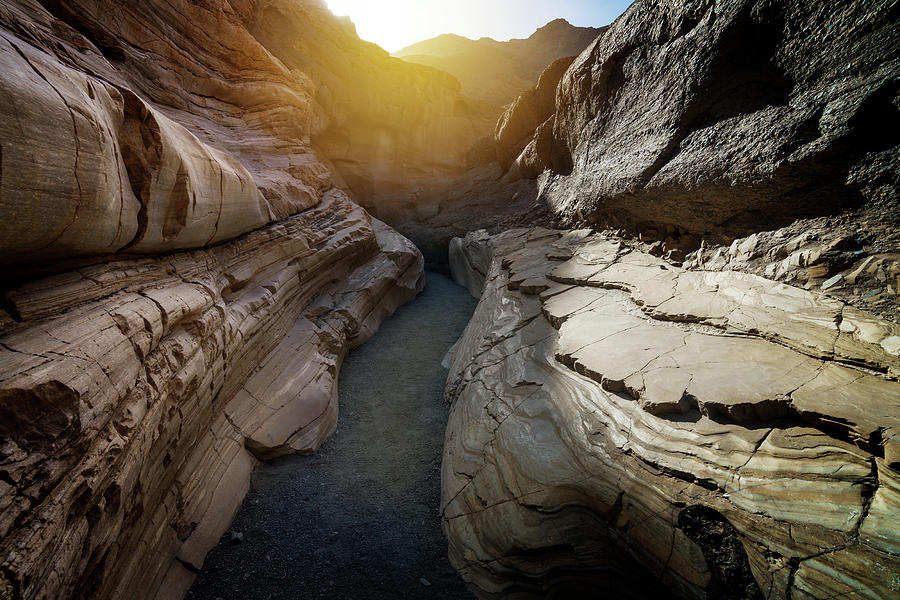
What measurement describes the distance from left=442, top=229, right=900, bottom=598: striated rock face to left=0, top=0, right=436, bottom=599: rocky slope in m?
3.09

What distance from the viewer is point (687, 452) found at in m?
2.68

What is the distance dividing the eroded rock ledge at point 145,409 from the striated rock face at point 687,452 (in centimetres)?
296

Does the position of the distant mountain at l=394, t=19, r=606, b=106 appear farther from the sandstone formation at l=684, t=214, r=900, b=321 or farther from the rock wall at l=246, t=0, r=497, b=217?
the sandstone formation at l=684, t=214, r=900, b=321

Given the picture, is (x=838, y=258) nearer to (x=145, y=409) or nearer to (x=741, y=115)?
(x=741, y=115)

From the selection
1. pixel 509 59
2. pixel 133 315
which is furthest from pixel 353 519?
pixel 509 59

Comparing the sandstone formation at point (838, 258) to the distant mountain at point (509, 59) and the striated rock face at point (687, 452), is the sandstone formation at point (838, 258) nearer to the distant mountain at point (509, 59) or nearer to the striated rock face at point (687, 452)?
the striated rock face at point (687, 452)

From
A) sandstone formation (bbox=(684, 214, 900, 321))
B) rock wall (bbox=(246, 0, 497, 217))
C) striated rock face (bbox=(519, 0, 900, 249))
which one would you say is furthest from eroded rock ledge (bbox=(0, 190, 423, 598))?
rock wall (bbox=(246, 0, 497, 217))

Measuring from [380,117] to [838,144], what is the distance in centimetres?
1898

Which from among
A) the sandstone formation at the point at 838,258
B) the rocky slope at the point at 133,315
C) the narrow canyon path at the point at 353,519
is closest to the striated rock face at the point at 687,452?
the sandstone formation at the point at 838,258

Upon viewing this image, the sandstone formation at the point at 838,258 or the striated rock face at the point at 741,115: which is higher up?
the striated rock face at the point at 741,115

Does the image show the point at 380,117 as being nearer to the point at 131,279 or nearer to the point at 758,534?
the point at 131,279

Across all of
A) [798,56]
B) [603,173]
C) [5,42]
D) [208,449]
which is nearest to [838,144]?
[798,56]

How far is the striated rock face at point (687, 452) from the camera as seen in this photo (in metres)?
2.07

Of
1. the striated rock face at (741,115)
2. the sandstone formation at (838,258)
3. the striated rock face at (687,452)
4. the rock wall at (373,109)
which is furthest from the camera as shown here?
the rock wall at (373,109)
